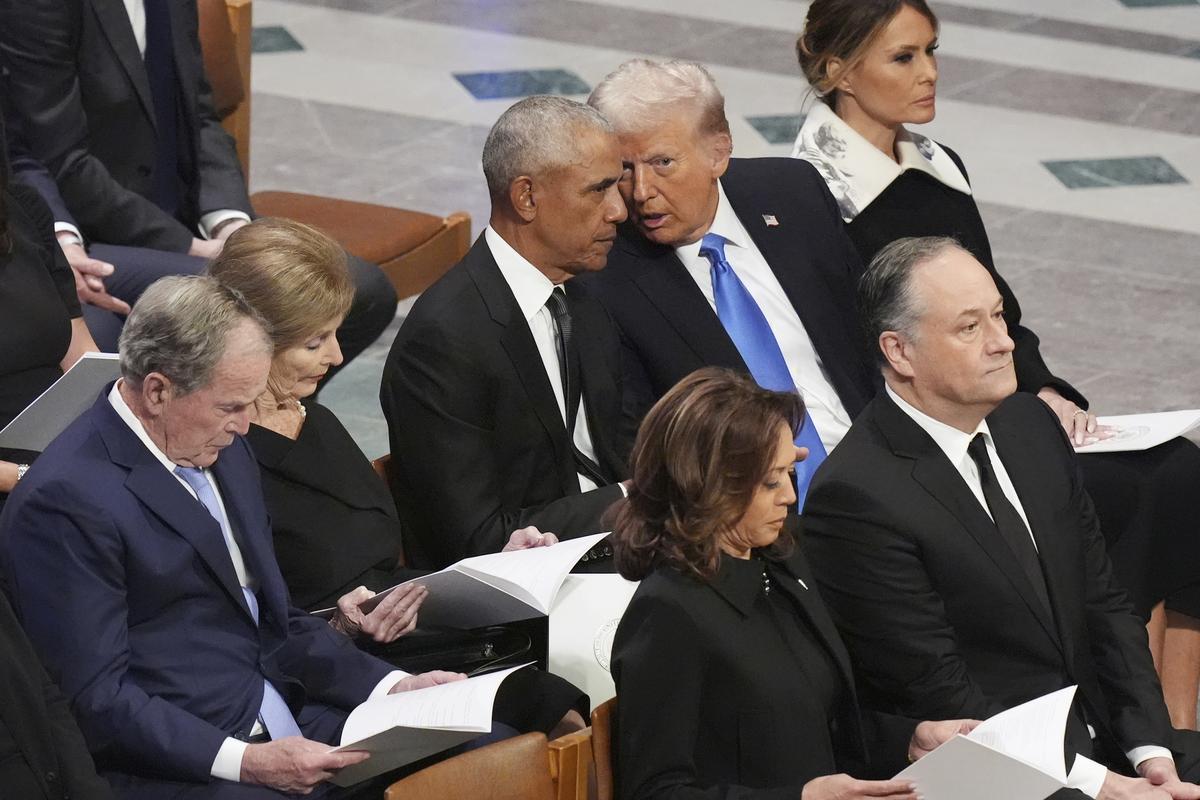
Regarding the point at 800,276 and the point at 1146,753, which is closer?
the point at 1146,753

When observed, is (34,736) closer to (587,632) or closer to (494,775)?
(494,775)

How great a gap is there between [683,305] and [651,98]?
0.43 m

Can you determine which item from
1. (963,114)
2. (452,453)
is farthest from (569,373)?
(963,114)

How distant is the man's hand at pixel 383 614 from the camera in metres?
3.11

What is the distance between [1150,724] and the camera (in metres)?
3.23

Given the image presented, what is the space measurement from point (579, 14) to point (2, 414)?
5.58 metres

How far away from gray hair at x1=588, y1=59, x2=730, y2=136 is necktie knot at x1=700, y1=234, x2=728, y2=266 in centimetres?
22

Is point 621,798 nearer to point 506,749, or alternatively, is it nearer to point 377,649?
point 506,749

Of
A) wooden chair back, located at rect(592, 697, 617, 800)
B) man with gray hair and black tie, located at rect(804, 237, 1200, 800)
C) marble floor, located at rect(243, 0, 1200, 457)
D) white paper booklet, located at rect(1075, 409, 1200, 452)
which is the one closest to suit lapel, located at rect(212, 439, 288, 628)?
wooden chair back, located at rect(592, 697, 617, 800)

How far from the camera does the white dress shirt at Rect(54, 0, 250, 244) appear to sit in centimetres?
436

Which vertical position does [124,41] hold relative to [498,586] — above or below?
above

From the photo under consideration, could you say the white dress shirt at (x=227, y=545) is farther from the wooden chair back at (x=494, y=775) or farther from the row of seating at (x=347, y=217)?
the row of seating at (x=347, y=217)

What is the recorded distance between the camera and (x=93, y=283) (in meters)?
4.22

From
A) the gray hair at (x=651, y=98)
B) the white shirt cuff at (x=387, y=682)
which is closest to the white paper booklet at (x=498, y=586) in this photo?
the white shirt cuff at (x=387, y=682)
